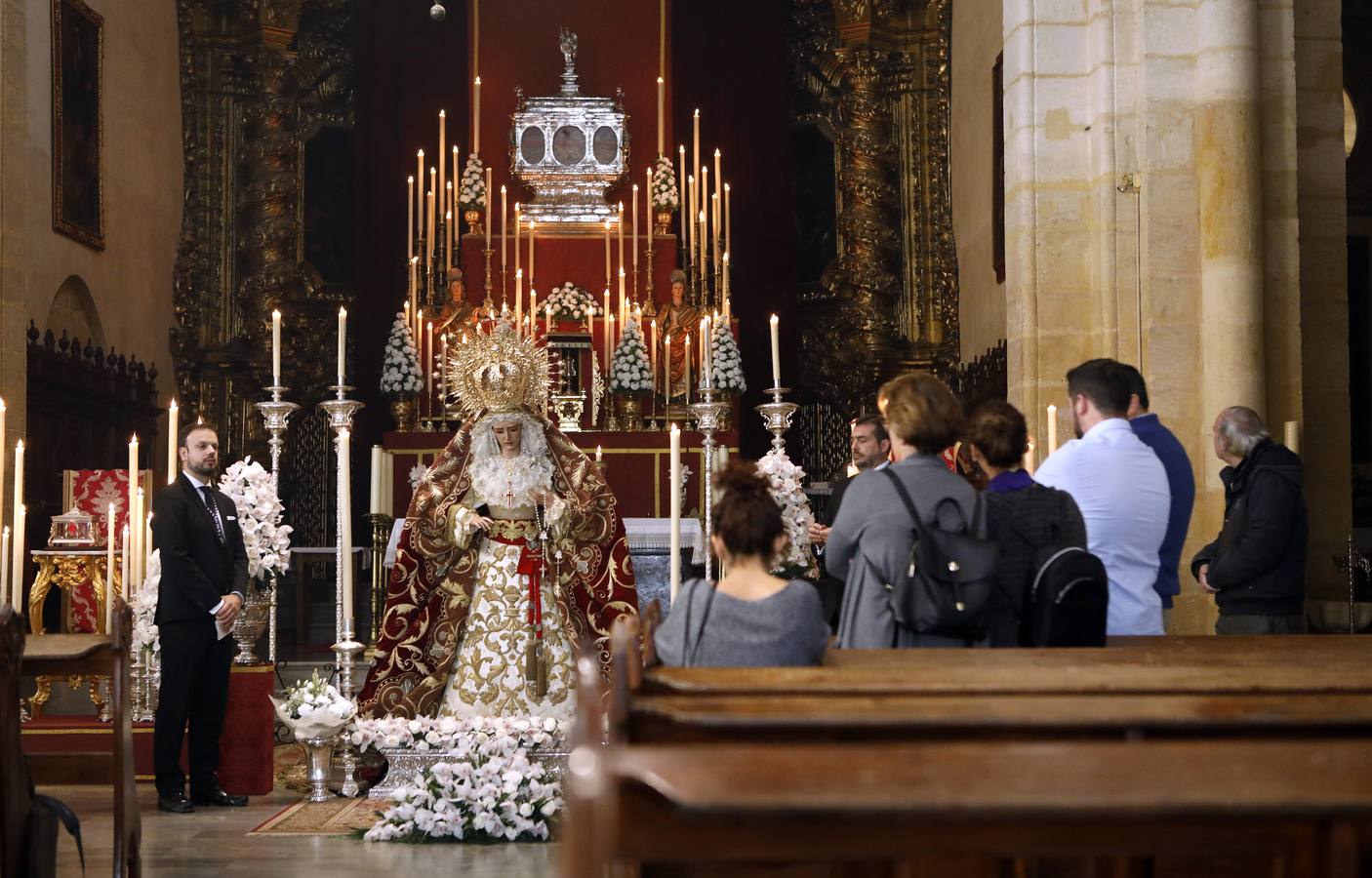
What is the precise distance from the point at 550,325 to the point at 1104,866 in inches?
381

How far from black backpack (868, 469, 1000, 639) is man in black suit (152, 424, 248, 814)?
371cm

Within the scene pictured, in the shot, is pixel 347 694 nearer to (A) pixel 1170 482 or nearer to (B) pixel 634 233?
(A) pixel 1170 482

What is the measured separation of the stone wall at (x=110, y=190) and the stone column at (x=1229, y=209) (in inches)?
244

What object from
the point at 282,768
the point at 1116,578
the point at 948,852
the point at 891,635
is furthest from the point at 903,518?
the point at 282,768

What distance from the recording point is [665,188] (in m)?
12.7

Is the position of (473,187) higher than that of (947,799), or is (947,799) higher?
(473,187)

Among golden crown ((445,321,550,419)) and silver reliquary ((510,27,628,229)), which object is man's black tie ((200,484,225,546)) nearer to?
golden crown ((445,321,550,419))

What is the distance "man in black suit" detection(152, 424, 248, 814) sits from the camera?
21.0ft

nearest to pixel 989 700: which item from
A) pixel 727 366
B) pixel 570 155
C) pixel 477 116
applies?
pixel 727 366

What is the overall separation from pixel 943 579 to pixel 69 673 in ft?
8.33

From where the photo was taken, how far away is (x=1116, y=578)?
4.34 m

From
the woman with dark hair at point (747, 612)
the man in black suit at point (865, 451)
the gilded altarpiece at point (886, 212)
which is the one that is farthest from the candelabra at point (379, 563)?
the gilded altarpiece at point (886, 212)

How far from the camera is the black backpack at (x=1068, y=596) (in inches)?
149

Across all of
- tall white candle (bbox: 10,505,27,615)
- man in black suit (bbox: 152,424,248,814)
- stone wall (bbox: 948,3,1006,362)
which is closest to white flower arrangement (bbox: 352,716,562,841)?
man in black suit (bbox: 152,424,248,814)
